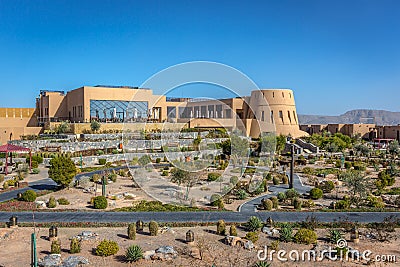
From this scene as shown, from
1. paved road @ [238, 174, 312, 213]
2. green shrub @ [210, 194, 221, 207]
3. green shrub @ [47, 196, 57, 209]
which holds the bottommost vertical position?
paved road @ [238, 174, 312, 213]

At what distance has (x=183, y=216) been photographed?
15.9 m

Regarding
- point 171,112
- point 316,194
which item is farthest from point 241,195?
point 171,112

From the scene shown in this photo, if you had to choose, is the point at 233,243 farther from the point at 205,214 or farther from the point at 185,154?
the point at 185,154

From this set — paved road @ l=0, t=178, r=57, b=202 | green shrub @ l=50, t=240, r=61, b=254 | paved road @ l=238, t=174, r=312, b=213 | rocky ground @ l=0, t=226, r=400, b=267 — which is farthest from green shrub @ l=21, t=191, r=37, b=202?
paved road @ l=238, t=174, r=312, b=213

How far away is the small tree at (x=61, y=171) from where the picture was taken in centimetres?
2011

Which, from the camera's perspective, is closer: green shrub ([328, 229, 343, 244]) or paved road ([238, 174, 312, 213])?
green shrub ([328, 229, 343, 244])

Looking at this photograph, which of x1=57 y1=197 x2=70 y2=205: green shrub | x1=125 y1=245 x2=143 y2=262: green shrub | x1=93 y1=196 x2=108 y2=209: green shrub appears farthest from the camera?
x1=57 y1=197 x2=70 y2=205: green shrub

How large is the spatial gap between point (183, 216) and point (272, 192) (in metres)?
7.73

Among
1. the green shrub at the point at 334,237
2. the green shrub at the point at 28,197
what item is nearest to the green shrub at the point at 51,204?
the green shrub at the point at 28,197

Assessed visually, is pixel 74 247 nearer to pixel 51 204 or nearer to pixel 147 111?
pixel 51 204

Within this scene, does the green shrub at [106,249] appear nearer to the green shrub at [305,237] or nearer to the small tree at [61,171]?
the green shrub at [305,237]

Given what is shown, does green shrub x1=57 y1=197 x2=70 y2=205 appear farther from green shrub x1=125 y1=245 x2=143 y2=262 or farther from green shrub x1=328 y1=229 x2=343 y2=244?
green shrub x1=328 y1=229 x2=343 y2=244

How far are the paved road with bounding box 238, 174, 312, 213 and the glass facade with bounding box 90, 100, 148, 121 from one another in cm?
2728

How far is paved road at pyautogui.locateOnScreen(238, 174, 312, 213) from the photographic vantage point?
1755 cm
